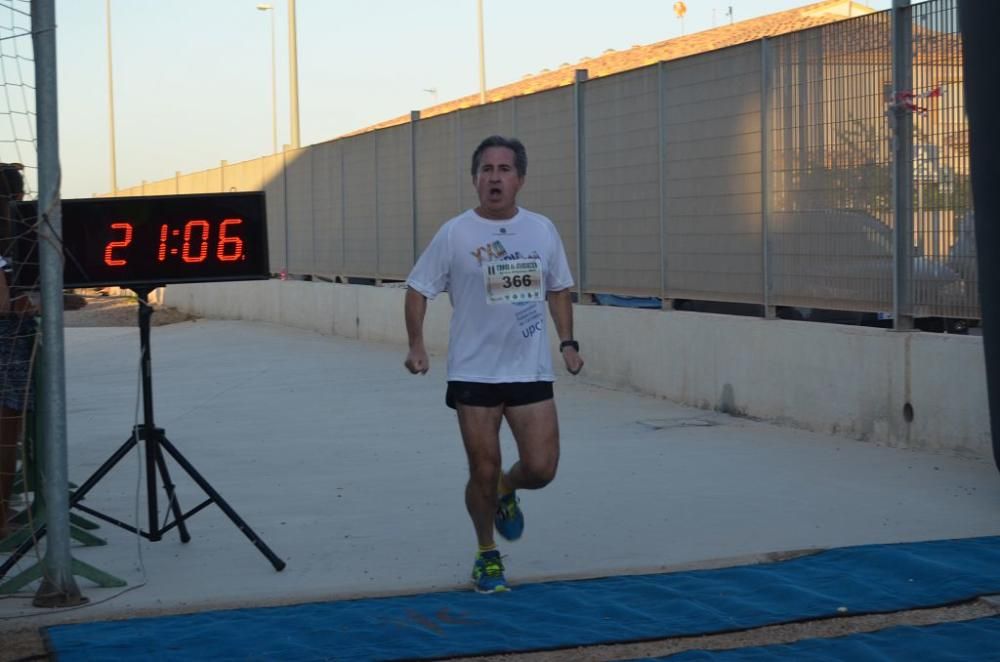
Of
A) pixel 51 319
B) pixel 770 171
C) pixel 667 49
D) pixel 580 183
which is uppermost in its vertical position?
pixel 667 49

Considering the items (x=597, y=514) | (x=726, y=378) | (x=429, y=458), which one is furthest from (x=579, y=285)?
(x=597, y=514)

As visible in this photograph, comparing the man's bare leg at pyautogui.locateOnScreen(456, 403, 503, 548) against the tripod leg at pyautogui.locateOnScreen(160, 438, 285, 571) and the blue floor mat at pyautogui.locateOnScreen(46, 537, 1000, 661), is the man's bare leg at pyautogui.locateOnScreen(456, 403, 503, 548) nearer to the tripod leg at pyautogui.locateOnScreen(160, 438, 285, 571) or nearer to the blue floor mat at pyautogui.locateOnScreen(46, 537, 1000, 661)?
the blue floor mat at pyautogui.locateOnScreen(46, 537, 1000, 661)

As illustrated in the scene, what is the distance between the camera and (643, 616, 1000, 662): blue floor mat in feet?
17.6

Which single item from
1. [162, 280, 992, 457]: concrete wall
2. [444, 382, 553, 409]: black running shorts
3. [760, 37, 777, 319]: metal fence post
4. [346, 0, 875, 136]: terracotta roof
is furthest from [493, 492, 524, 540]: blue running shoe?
[346, 0, 875, 136]: terracotta roof

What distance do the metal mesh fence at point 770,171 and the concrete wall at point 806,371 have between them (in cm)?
25

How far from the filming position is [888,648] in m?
5.48

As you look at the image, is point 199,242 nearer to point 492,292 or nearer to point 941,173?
point 492,292

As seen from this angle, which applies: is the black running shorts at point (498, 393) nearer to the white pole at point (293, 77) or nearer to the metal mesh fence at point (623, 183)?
the metal mesh fence at point (623, 183)

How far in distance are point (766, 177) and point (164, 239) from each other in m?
6.17

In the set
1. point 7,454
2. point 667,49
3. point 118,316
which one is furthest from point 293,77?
point 667,49

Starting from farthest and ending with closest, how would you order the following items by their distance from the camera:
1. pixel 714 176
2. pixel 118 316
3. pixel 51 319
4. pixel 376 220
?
pixel 118 316
pixel 376 220
pixel 714 176
pixel 51 319

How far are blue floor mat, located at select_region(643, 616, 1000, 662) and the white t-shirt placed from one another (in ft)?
5.12

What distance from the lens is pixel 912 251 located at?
33.6ft

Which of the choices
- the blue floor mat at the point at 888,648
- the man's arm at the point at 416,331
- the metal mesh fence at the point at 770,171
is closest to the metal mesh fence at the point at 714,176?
the metal mesh fence at the point at 770,171
